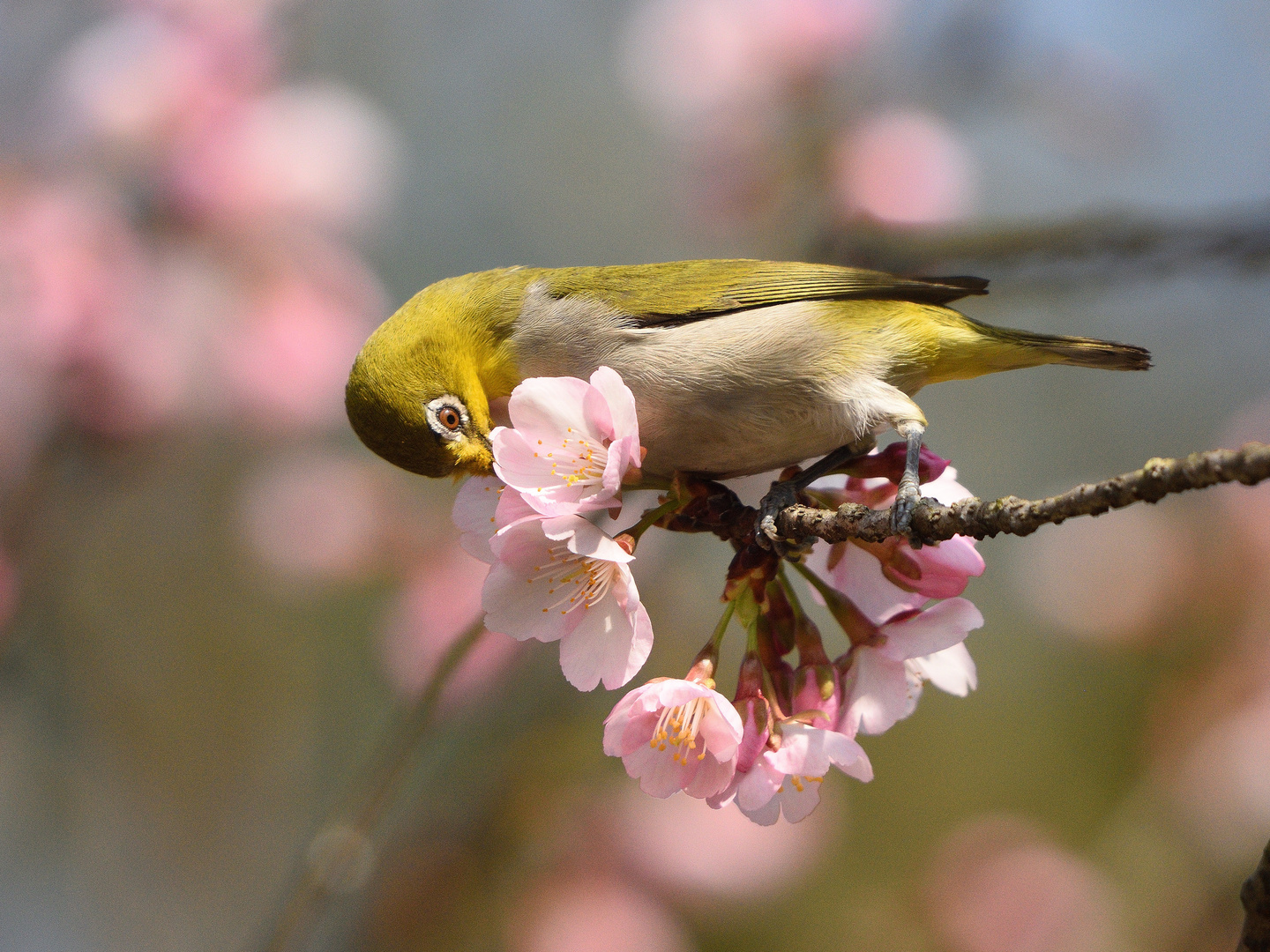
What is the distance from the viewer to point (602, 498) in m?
1.55

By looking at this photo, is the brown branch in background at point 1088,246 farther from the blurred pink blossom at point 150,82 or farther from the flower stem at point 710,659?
the blurred pink blossom at point 150,82

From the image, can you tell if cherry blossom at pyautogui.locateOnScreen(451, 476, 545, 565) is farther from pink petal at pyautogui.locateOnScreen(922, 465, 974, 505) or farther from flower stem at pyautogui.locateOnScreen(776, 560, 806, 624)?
pink petal at pyautogui.locateOnScreen(922, 465, 974, 505)

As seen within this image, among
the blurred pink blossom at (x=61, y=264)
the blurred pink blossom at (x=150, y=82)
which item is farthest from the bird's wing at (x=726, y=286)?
the blurred pink blossom at (x=150, y=82)

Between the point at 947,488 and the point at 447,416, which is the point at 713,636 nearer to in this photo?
the point at 947,488

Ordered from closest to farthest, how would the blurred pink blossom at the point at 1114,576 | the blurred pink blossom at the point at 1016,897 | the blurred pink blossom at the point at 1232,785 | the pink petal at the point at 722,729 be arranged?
the pink petal at the point at 722,729
the blurred pink blossom at the point at 1232,785
the blurred pink blossom at the point at 1016,897
the blurred pink blossom at the point at 1114,576

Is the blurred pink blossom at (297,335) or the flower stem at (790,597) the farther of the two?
Result: the blurred pink blossom at (297,335)

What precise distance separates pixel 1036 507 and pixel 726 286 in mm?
1148

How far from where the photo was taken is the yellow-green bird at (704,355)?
191 centimetres

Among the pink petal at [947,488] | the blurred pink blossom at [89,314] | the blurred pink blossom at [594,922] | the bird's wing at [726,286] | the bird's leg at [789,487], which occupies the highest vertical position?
the bird's wing at [726,286]

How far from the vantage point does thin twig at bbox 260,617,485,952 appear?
1923mm

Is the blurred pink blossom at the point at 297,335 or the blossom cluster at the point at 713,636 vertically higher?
the blossom cluster at the point at 713,636

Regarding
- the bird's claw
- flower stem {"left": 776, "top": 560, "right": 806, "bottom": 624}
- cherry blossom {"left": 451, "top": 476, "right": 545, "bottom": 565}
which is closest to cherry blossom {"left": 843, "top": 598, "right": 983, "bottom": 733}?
flower stem {"left": 776, "top": 560, "right": 806, "bottom": 624}

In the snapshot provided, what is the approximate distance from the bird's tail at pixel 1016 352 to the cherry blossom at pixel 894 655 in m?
0.71

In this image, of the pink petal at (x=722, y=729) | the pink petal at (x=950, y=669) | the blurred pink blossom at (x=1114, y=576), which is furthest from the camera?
the blurred pink blossom at (x=1114, y=576)
